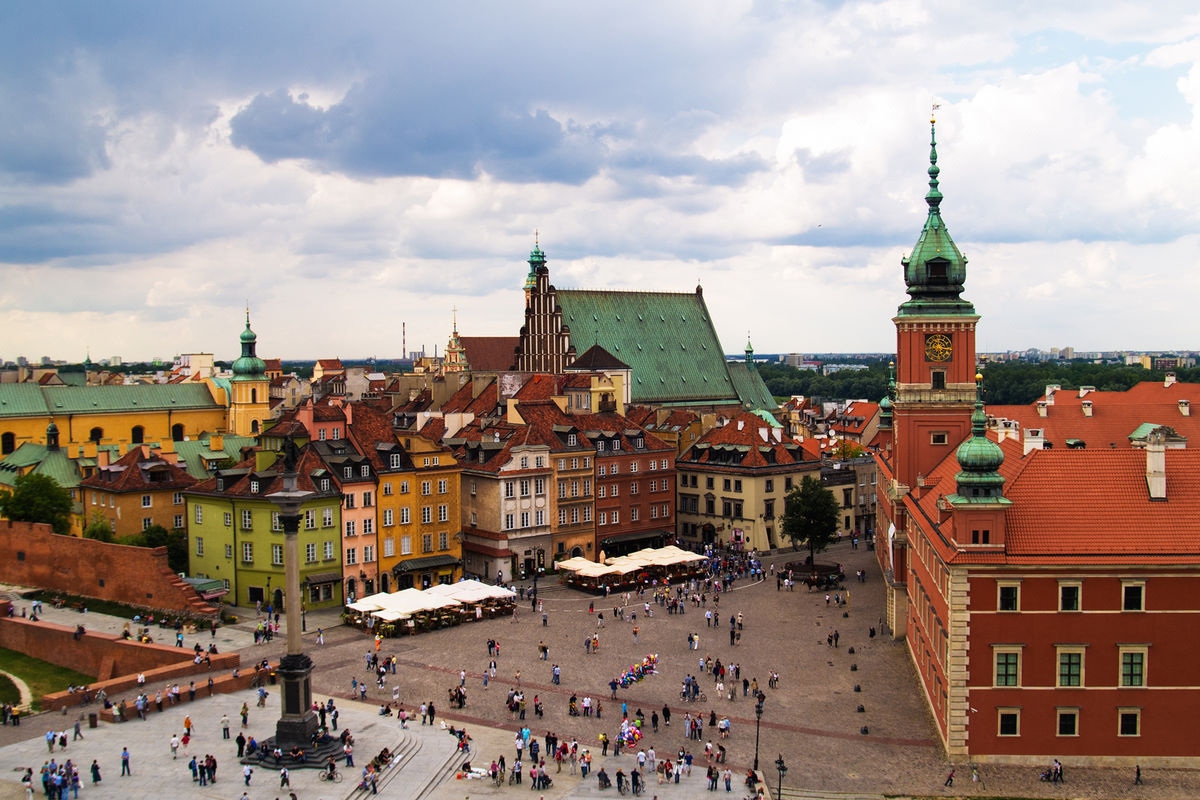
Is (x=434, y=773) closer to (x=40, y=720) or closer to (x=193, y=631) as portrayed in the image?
(x=40, y=720)

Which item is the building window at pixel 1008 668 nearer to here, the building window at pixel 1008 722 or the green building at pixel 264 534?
the building window at pixel 1008 722

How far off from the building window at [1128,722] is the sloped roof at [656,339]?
77.5 meters

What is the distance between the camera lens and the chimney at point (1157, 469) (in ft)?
144

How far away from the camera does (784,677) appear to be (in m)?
54.5

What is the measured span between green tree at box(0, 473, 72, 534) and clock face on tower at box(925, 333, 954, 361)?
2290 inches

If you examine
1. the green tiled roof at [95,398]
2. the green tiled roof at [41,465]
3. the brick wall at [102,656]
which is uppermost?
the green tiled roof at [95,398]

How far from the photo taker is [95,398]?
10938cm

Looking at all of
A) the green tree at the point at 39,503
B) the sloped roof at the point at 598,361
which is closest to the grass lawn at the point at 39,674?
the green tree at the point at 39,503

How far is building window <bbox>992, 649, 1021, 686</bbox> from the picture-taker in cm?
4219

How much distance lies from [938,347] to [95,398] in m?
82.0

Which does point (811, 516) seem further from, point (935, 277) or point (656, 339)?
point (656, 339)

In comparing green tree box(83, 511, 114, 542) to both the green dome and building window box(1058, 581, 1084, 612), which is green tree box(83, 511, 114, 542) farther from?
building window box(1058, 581, 1084, 612)

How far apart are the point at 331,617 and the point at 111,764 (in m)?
25.1

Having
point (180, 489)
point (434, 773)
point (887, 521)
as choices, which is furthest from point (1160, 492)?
point (180, 489)
